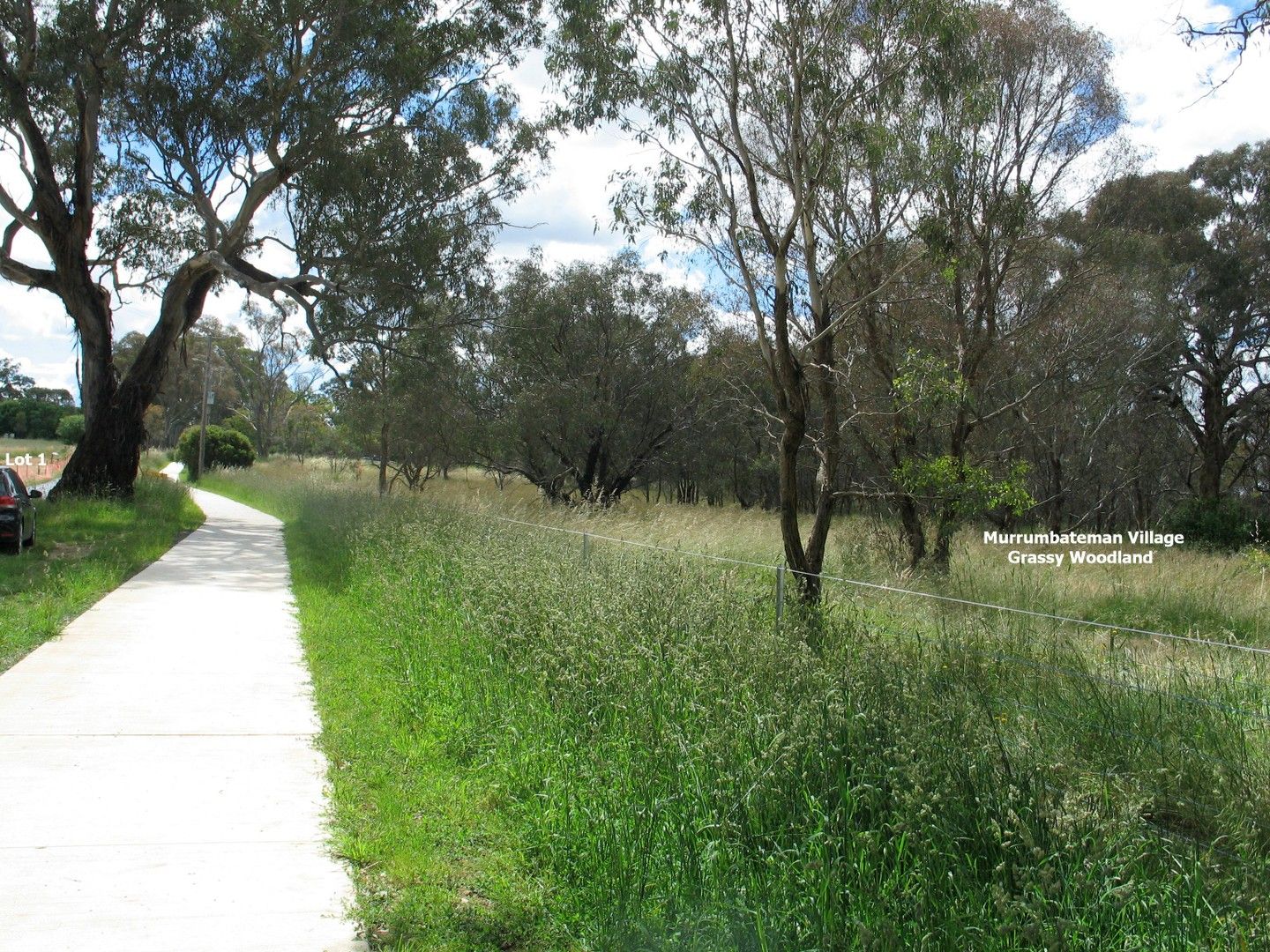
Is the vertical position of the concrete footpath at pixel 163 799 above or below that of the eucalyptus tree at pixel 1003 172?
below

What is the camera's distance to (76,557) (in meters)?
15.3

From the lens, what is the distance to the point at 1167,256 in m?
27.8

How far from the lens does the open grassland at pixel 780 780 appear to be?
359 cm

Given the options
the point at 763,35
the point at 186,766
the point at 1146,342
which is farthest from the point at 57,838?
the point at 1146,342

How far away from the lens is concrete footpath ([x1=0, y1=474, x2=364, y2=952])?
13.5 ft

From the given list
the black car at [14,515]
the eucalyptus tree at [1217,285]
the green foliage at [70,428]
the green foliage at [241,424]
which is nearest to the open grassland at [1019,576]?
the black car at [14,515]

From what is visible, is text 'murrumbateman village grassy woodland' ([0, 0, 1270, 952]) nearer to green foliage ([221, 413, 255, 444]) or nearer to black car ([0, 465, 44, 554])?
black car ([0, 465, 44, 554])

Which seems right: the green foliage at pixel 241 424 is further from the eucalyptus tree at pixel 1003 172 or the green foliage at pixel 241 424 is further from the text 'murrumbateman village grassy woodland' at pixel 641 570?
the eucalyptus tree at pixel 1003 172

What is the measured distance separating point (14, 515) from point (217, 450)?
43.8 meters

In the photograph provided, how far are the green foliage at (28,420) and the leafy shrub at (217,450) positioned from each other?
33.8 meters

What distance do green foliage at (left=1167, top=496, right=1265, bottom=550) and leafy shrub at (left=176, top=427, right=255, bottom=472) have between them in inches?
1729

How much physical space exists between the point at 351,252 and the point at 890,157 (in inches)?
575

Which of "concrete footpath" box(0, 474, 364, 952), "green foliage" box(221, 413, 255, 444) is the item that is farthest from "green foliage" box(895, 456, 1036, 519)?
"green foliage" box(221, 413, 255, 444)

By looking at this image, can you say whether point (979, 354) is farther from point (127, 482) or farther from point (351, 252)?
point (127, 482)
